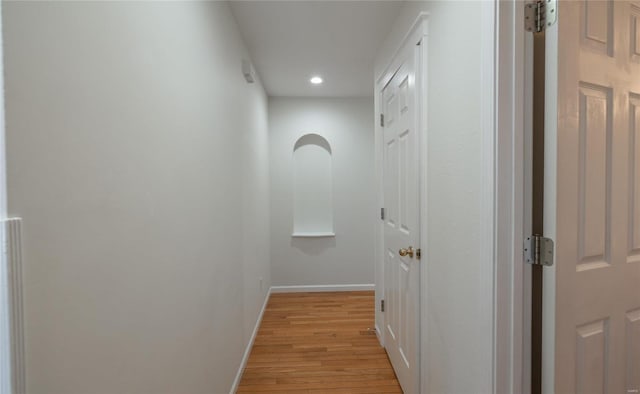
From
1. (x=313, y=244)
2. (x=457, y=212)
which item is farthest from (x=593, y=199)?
(x=313, y=244)

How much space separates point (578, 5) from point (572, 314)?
3.12 ft

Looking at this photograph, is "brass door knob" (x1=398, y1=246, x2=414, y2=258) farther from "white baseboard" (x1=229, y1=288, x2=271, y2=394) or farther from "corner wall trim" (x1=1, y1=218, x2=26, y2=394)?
"corner wall trim" (x1=1, y1=218, x2=26, y2=394)

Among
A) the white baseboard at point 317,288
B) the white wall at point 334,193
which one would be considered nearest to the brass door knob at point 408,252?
the white wall at point 334,193

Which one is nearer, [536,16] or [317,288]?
[536,16]

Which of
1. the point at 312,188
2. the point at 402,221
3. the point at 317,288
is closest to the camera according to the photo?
the point at 402,221

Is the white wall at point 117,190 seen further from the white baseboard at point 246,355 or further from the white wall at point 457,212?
the white wall at point 457,212

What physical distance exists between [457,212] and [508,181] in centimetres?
30

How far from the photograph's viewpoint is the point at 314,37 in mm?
2324

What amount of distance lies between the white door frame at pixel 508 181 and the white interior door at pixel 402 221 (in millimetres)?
675

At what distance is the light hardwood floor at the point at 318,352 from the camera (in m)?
2.02

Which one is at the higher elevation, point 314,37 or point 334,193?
point 314,37

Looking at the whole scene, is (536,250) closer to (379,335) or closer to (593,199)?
(593,199)

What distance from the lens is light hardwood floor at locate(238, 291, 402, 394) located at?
79.7 inches

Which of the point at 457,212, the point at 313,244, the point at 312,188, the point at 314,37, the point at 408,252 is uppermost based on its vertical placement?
the point at 314,37
